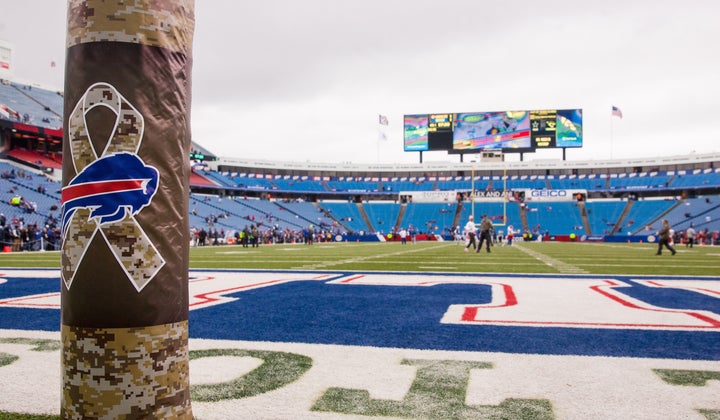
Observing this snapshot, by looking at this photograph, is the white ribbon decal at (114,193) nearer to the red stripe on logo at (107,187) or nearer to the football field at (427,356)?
the red stripe on logo at (107,187)

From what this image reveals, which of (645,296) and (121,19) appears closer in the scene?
(121,19)

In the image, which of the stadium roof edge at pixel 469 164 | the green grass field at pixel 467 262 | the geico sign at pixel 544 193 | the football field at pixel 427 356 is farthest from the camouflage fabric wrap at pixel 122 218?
the stadium roof edge at pixel 469 164

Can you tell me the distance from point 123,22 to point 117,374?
3.74 ft

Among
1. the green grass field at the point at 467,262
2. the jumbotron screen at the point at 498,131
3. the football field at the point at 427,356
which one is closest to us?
the football field at the point at 427,356

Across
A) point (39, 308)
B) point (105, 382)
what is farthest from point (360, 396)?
point (39, 308)

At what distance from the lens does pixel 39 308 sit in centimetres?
527

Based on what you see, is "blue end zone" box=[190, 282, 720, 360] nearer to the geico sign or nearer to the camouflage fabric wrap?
the camouflage fabric wrap

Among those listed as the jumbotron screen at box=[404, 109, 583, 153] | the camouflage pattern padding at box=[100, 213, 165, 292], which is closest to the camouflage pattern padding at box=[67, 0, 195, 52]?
the camouflage pattern padding at box=[100, 213, 165, 292]

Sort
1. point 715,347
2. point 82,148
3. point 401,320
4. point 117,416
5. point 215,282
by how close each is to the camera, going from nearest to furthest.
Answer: point 117,416, point 82,148, point 715,347, point 401,320, point 215,282

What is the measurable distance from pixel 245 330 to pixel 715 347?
3.38m

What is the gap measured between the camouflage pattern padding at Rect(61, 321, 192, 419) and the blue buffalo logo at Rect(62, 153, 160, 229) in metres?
0.38

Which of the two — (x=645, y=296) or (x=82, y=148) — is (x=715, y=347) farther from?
(x=82, y=148)

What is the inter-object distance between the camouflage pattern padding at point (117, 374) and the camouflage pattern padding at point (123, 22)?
0.95 m

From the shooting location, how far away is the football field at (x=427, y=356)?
2.30 m
